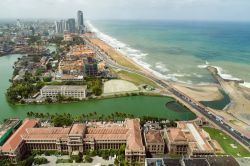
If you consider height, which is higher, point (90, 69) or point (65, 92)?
point (90, 69)

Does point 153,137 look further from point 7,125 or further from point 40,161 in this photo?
point 7,125

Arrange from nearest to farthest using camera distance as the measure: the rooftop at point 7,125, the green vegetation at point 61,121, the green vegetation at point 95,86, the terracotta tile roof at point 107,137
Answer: the terracotta tile roof at point 107,137, the rooftop at point 7,125, the green vegetation at point 61,121, the green vegetation at point 95,86

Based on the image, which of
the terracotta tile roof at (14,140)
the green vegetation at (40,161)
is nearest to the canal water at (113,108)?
the terracotta tile roof at (14,140)

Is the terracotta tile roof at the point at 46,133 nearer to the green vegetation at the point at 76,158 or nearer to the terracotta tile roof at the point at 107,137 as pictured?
the green vegetation at the point at 76,158

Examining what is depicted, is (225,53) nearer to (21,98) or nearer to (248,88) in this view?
(248,88)

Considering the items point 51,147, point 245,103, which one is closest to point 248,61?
point 245,103

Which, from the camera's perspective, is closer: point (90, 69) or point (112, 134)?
point (112, 134)

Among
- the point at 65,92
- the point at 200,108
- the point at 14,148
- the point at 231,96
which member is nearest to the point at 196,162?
the point at 200,108
